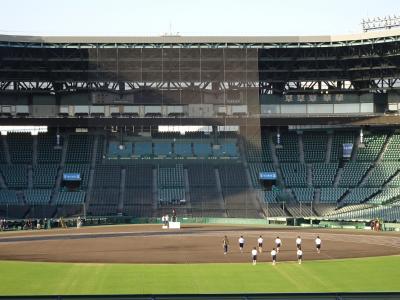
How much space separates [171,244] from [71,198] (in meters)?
34.5

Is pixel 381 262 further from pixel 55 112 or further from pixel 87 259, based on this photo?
pixel 55 112

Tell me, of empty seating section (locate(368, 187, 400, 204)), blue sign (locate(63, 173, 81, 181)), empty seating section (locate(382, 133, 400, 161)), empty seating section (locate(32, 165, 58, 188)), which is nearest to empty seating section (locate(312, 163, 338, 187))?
empty seating section (locate(368, 187, 400, 204))

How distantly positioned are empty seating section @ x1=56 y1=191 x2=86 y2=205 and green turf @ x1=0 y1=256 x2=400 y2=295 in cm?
4315

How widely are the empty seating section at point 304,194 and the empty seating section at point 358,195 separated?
14.1 feet

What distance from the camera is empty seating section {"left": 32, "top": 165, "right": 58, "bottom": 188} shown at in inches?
3605

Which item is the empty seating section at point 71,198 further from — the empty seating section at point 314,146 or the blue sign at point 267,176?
the empty seating section at point 314,146

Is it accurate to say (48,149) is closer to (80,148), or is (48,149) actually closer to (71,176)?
(80,148)

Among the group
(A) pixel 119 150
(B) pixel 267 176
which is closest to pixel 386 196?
(B) pixel 267 176

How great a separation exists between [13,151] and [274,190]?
119 ft

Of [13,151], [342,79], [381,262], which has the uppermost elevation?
→ [342,79]

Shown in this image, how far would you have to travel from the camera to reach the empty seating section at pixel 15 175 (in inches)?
3584

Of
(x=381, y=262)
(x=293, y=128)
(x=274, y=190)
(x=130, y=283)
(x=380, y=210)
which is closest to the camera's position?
(x=130, y=283)

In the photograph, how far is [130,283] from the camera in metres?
35.2

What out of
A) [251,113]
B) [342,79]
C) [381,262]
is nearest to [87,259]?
[381,262]
